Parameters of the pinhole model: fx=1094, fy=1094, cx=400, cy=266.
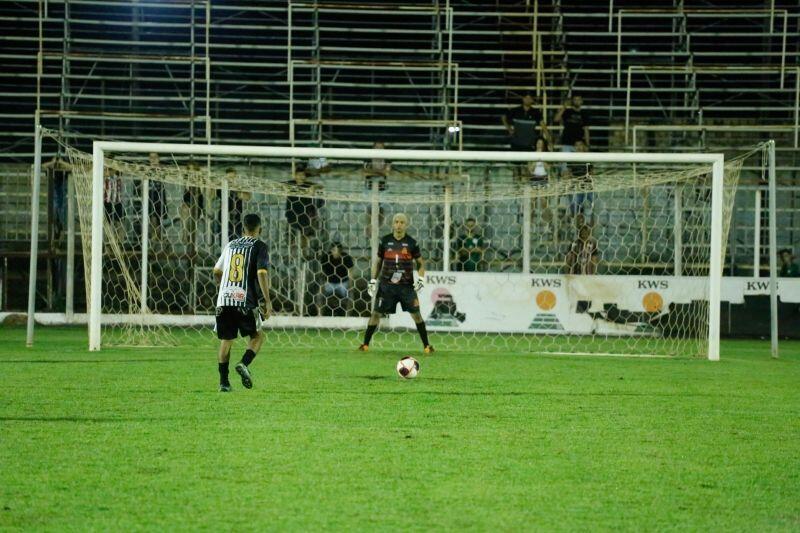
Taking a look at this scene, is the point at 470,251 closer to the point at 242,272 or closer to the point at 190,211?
the point at 190,211

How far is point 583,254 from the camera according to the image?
62.6 feet

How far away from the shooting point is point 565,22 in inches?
1014

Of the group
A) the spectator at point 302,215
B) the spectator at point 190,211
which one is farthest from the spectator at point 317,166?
the spectator at point 190,211

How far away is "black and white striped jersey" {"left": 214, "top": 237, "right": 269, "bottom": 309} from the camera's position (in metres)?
9.98

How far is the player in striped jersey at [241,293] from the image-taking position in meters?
9.98

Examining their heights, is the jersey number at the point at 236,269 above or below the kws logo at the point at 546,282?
above

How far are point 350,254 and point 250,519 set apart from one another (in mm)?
14434

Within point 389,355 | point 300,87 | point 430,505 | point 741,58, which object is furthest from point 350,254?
point 430,505

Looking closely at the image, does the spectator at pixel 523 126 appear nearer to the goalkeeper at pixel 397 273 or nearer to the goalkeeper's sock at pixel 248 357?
the goalkeeper at pixel 397 273

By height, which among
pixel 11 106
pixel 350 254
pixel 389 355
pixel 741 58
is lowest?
pixel 389 355

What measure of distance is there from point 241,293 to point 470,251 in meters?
A: 10.2

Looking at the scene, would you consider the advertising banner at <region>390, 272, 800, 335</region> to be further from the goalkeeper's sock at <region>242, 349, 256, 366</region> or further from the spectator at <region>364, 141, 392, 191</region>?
the goalkeeper's sock at <region>242, 349, 256, 366</region>

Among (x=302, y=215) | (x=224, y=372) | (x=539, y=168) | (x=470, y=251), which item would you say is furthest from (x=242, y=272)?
(x=539, y=168)

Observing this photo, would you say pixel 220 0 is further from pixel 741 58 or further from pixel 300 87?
pixel 741 58
